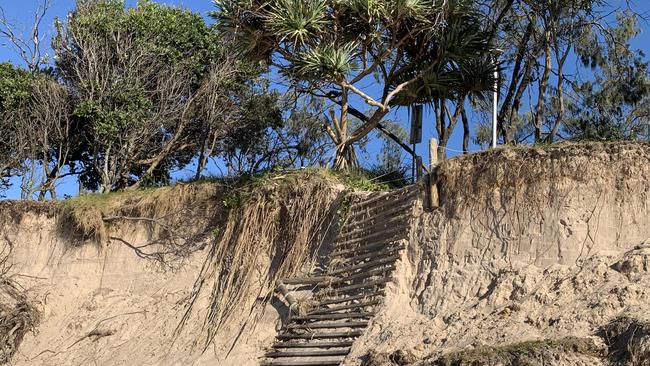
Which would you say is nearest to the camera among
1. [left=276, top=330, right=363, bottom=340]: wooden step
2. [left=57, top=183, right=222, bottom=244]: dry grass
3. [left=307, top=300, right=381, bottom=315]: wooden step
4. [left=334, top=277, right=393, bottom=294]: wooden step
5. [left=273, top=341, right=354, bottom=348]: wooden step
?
[left=273, top=341, right=354, bottom=348]: wooden step

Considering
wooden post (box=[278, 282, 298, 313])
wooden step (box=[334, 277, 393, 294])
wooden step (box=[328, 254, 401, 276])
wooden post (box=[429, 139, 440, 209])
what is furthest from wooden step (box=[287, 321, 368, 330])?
wooden post (box=[429, 139, 440, 209])

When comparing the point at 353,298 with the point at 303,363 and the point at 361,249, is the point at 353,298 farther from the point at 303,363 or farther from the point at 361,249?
the point at 303,363

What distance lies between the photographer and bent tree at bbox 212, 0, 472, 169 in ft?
61.5

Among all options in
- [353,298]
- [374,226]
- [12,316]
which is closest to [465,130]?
[374,226]

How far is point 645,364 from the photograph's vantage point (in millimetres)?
11531

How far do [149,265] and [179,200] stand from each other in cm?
150

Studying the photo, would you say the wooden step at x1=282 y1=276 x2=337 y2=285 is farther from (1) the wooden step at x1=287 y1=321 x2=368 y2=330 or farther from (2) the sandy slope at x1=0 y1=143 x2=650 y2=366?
(1) the wooden step at x1=287 y1=321 x2=368 y2=330

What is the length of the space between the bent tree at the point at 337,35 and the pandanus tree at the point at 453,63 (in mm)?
115

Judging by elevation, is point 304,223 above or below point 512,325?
above

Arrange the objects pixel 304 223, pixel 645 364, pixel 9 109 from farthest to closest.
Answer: pixel 9 109
pixel 304 223
pixel 645 364

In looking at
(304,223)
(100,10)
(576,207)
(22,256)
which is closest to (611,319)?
(576,207)

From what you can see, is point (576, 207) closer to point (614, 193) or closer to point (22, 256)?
point (614, 193)

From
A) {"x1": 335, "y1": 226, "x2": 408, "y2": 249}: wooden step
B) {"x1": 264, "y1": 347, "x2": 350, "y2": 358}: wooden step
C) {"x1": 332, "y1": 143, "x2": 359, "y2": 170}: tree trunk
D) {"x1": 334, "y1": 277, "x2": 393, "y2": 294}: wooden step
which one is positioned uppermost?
{"x1": 332, "y1": 143, "x2": 359, "y2": 170}: tree trunk

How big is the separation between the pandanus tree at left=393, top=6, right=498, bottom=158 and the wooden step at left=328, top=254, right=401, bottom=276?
4.97 metres
